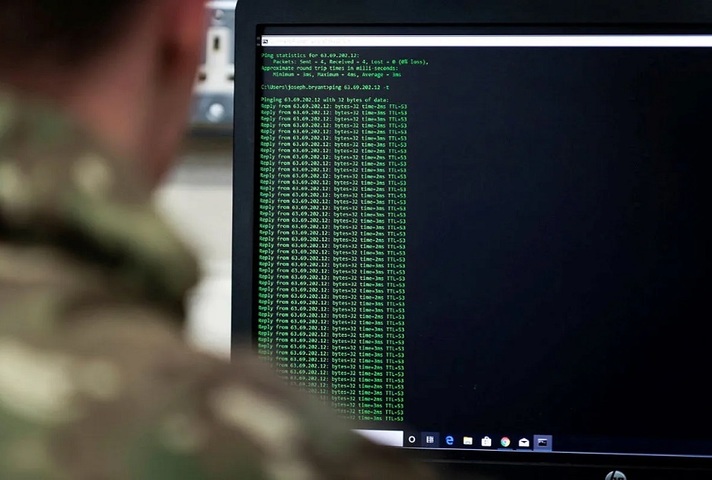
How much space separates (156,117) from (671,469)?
1.54 feet

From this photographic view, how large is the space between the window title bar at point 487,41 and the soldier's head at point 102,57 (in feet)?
1.20

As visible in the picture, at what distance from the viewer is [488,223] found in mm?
615

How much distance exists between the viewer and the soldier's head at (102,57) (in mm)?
232

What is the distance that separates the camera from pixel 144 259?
0.22 meters

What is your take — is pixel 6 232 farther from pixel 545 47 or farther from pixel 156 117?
pixel 545 47

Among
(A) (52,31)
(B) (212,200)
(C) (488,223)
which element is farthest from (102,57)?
(B) (212,200)

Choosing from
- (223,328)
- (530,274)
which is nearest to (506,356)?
(530,274)

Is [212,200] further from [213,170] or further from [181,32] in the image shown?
[181,32]

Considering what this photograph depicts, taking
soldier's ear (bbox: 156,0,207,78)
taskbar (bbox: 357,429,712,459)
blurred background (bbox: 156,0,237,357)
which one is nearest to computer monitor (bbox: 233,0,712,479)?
taskbar (bbox: 357,429,712,459)

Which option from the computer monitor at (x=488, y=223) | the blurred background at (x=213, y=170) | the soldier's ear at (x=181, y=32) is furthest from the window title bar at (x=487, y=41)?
the soldier's ear at (x=181, y=32)

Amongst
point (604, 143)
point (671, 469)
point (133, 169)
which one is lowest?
point (671, 469)

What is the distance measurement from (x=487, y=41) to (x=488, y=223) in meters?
0.12

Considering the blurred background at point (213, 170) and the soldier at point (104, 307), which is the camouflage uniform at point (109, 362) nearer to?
the soldier at point (104, 307)

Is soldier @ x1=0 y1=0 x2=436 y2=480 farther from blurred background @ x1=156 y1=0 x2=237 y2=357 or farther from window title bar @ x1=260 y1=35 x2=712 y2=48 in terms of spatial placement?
blurred background @ x1=156 y1=0 x2=237 y2=357
